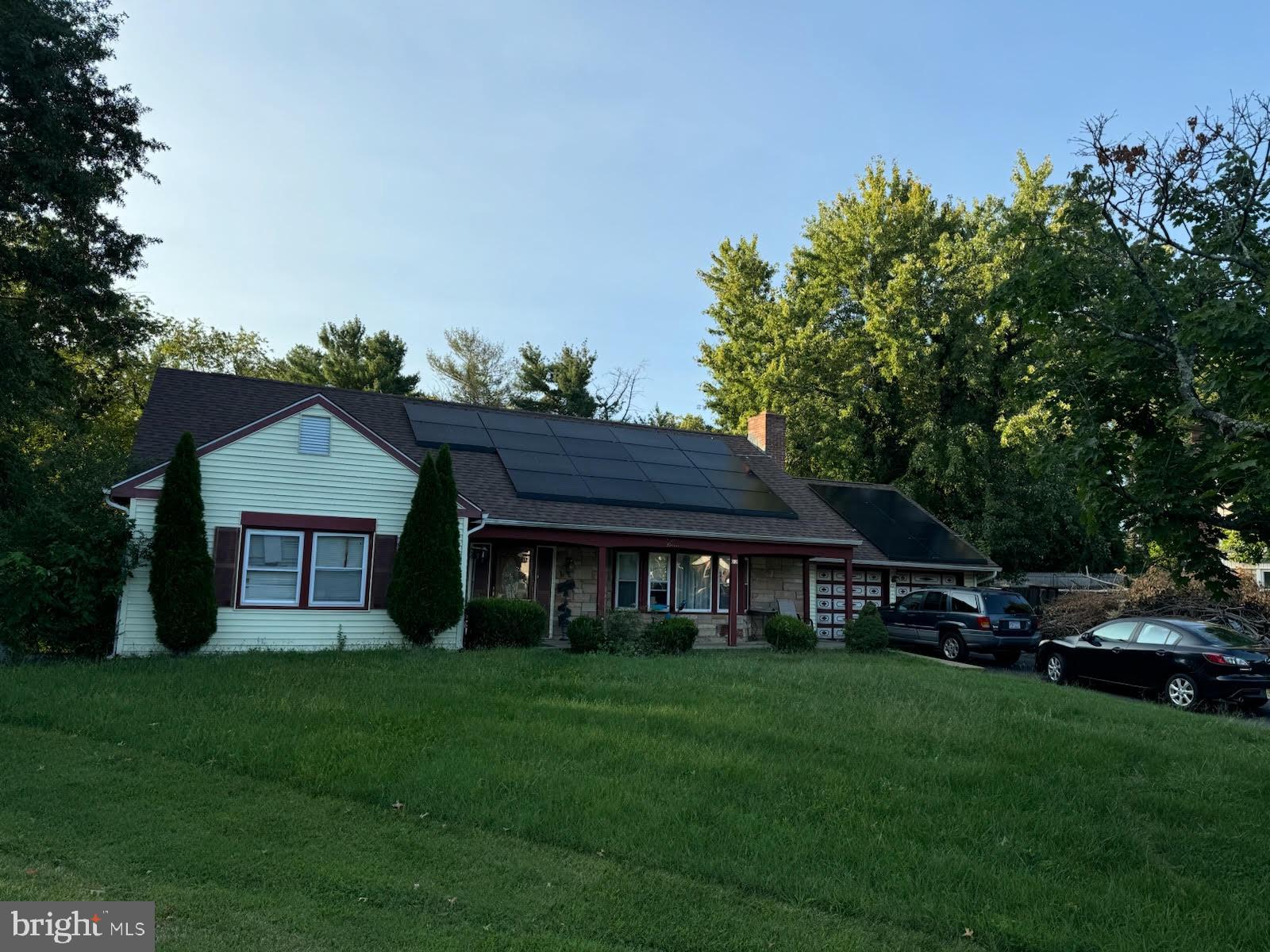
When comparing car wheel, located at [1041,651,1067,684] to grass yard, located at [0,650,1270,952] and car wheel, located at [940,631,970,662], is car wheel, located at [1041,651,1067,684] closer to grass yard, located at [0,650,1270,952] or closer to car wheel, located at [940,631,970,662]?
car wheel, located at [940,631,970,662]

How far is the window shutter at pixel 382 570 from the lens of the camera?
16.2m

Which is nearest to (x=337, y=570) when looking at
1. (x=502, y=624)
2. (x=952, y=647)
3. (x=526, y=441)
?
(x=502, y=624)

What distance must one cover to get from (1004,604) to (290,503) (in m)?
15.3

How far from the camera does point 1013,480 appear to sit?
31250 mm

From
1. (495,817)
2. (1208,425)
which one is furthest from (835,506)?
(495,817)

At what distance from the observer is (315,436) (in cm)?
1606

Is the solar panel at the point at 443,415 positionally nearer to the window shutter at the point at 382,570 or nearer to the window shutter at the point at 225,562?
the window shutter at the point at 382,570

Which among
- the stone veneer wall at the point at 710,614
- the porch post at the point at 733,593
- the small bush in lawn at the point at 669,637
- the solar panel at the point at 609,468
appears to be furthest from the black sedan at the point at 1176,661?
the solar panel at the point at 609,468

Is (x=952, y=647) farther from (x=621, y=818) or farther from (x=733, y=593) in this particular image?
(x=621, y=818)

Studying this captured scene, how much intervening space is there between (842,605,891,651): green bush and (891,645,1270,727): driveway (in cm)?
178

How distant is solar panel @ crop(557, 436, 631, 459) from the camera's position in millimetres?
22016

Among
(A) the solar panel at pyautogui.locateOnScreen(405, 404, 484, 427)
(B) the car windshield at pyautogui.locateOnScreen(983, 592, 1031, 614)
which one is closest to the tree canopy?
(A) the solar panel at pyautogui.locateOnScreen(405, 404, 484, 427)

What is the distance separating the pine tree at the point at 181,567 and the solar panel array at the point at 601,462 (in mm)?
6475

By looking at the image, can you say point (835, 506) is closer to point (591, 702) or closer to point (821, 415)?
point (821, 415)
